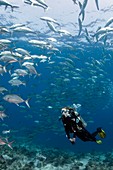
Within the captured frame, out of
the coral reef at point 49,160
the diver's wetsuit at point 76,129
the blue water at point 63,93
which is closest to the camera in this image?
the diver's wetsuit at point 76,129

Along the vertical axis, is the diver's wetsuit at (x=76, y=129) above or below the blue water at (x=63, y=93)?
below

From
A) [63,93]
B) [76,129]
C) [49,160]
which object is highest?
[63,93]

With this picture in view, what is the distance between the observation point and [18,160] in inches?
581

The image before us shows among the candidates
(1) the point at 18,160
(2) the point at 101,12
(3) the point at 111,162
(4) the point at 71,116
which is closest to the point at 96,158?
(3) the point at 111,162

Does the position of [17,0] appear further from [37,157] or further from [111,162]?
[111,162]

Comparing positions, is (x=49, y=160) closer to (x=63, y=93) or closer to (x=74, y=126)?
(x=63, y=93)

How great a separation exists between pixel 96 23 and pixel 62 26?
148 inches

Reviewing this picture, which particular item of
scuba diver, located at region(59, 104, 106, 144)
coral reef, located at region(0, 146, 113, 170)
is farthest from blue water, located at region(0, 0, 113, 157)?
scuba diver, located at region(59, 104, 106, 144)

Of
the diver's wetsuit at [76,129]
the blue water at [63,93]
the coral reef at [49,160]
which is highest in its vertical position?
the blue water at [63,93]

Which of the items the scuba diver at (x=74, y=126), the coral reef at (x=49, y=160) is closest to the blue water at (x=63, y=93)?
the coral reef at (x=49, y=160)

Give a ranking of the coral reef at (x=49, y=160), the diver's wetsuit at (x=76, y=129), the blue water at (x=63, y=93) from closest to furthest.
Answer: the diver's wetsuit at (x=76, y=129)
the coral reef at (x=49, y=160)
the blue water at (x=63, y=93)

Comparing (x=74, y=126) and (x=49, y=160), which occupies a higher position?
(x=49, y=160)

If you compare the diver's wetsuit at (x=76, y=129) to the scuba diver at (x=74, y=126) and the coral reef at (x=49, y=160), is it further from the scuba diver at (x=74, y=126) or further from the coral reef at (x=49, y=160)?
the coral reef at (x=49, y=160)

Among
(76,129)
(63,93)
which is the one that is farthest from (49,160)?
(76,129)
